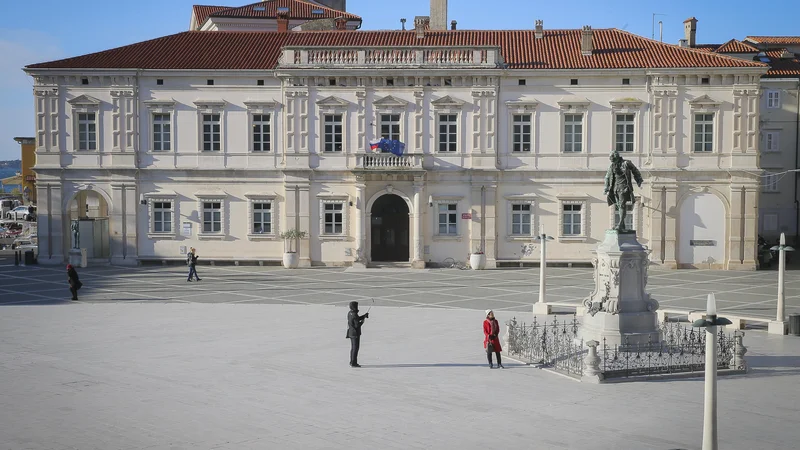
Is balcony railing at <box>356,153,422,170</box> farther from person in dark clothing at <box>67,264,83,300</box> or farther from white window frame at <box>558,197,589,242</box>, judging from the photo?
person in dark clothing at <box>67,264,83,300</box>

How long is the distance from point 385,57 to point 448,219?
9.00 metres

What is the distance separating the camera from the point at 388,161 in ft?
151

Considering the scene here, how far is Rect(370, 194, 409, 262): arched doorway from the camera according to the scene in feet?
156

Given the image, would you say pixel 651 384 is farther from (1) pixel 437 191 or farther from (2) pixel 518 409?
(1) pixel 437 191

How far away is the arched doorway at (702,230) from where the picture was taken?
46281 millimetres

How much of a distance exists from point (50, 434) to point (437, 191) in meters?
32.6

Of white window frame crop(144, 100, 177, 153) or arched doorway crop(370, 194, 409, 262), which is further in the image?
arched doorway crop(370, 194, 409, 262)

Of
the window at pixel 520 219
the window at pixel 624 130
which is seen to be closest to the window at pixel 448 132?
the window at pixel 520 219

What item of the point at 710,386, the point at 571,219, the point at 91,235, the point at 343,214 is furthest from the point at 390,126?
the point at 710,386

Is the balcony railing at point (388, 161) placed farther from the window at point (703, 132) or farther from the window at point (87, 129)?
the window at point (703, 132)

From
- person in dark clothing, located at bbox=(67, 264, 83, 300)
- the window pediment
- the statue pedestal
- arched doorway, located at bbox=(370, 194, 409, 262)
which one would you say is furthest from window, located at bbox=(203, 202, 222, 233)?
the statue pedestal

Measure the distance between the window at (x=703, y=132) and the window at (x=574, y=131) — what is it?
5.86 m

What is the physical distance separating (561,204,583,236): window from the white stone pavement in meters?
20.5

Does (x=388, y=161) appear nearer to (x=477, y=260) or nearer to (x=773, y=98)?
(x=477, y=260)
